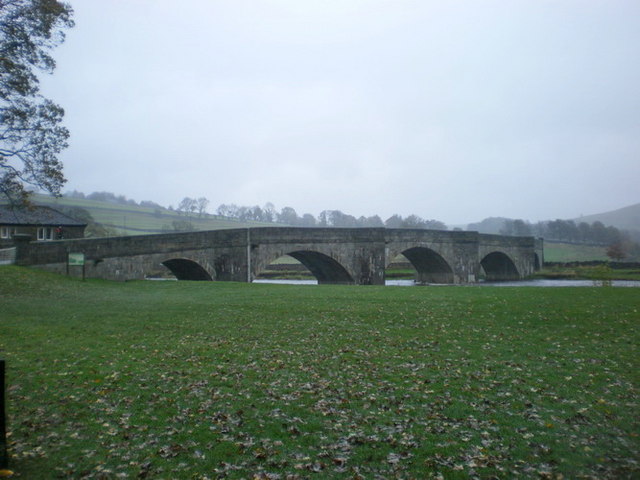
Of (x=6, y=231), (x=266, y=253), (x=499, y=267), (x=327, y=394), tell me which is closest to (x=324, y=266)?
(x=266, y=253)

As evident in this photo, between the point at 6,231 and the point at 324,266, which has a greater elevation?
the point at 6,231

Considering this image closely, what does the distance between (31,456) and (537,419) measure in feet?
22.3

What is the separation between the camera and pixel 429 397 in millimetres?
8023

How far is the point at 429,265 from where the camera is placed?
53.8 m

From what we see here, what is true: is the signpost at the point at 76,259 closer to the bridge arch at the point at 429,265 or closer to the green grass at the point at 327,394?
the green grass at the point at 327,394

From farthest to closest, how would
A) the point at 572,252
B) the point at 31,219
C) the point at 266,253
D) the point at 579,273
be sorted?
the point at 572,252 → the point at 579,273 → the point at 31,219 → the point at 266,253

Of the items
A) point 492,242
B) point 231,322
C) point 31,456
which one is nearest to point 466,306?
point 231,322

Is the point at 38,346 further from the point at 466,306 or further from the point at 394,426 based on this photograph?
the point at 466,306

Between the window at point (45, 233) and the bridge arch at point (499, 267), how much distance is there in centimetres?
5040

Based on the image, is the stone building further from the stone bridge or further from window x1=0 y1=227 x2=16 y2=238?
the stone bridge

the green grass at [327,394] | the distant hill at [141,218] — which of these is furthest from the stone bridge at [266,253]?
the distant hill at [141,218]

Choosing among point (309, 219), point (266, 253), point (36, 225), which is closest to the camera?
point (266, 253)

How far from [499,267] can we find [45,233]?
2214 inches

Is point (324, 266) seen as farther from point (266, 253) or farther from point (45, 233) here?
point (45, 233)
